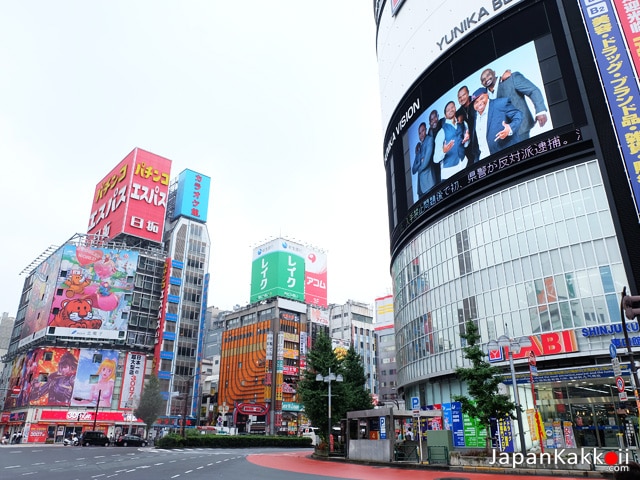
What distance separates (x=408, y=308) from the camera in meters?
50.1

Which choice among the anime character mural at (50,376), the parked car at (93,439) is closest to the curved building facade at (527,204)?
the parked car at (93,439)

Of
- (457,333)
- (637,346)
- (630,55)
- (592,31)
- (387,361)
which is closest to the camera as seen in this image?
(637,346)

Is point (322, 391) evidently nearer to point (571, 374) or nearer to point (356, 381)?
point (356, 381)

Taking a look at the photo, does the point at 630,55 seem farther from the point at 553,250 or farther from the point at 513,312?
the point at 513,312

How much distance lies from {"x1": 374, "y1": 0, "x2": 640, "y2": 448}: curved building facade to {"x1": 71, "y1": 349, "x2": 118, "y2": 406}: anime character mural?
49.0 m

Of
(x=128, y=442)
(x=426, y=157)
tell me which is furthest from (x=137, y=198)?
(x=426, y=157)

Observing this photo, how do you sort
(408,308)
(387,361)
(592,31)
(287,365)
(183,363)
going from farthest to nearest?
1. (387,361)
2. (287,365)
3. (183,363)
4. (408,308)
5. (592,31)

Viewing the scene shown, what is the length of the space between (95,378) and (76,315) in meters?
10.4

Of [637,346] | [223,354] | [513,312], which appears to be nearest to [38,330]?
[223,354]

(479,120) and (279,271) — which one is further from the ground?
(279,271)

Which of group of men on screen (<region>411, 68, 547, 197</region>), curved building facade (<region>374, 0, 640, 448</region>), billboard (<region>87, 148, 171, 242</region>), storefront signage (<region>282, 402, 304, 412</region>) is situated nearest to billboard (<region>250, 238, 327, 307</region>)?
storefront signage (<region>282, 402, 304, 412</region>)

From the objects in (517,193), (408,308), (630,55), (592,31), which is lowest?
(408,308)

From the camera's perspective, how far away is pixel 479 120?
43062mm

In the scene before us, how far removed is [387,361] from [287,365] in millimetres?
29700
